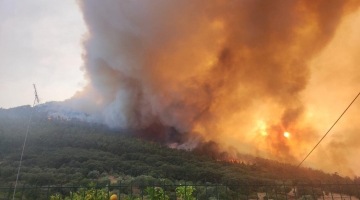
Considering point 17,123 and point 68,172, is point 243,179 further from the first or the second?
point 17,123

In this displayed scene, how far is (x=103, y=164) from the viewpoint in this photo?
4562 centimetres

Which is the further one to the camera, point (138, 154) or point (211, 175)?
point (138, 154)

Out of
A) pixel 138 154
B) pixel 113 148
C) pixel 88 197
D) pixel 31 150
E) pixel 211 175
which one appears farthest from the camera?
pixel 113 148

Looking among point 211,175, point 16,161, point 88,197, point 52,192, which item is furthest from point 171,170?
point 88,197

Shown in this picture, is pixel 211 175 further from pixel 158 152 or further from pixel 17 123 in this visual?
pixel 17 123

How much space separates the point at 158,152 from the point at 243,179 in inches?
1108

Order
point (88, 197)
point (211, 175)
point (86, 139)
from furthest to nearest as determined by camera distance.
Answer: point (86, 139) → point (211, 175) → point (88, 197)

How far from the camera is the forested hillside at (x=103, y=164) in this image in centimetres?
3663

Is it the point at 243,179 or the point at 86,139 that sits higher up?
the point at 86,139

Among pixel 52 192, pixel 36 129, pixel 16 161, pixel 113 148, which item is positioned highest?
pixel 36 129

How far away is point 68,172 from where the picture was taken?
129 ft

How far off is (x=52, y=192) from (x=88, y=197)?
11845 millimetres

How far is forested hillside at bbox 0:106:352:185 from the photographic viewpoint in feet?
120

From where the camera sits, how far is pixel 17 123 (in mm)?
75938
